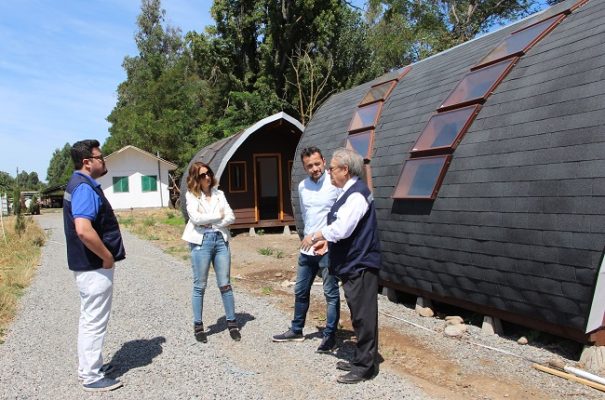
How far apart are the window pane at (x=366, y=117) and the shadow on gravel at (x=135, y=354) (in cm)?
411

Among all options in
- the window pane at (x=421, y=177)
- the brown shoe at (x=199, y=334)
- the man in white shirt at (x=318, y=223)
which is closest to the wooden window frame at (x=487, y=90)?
the window pane at (x=421, y=177)

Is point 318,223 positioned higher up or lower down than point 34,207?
higher up

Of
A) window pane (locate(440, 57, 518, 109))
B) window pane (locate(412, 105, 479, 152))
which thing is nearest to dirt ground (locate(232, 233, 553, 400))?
window pane (locate(412, 105, 479, 152))

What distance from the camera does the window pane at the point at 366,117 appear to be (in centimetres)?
758

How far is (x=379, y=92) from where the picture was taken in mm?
8078

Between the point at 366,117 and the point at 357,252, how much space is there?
4.16 metres

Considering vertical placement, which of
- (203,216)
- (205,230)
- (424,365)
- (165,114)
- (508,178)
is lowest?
(424,365)

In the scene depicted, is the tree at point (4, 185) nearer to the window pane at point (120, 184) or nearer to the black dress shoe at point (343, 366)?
the window pane at point (120, 184)

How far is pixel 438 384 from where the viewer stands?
163 inches

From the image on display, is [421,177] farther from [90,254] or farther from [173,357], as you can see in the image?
[90,254]

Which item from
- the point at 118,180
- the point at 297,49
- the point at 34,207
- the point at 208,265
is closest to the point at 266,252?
the point at 208,265

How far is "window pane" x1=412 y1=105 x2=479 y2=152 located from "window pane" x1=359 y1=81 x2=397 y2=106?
1737 mm

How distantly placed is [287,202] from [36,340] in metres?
11.5

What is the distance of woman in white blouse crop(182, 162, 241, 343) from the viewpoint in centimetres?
510
